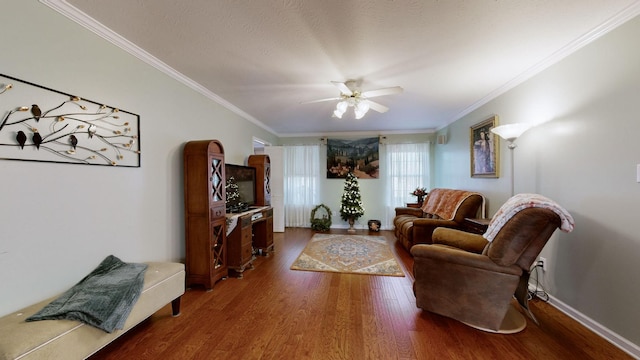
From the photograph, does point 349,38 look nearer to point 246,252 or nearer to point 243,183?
point 243,183

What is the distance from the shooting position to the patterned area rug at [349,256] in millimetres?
3279

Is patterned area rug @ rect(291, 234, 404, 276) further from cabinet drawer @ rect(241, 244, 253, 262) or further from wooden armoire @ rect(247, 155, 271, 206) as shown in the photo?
wooden armoire @ rect(247, 155, 271, 206)

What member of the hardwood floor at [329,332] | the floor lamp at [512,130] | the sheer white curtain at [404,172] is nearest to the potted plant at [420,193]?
the sheer white curtain at [404,172]

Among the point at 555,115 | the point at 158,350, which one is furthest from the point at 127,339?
the point at 555,115

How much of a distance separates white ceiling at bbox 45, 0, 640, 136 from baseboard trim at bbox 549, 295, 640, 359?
234 cm

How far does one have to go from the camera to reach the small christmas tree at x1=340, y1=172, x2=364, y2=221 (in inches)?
219

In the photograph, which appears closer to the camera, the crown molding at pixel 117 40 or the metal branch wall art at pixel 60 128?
the metal branch wall art at pixel 60 128

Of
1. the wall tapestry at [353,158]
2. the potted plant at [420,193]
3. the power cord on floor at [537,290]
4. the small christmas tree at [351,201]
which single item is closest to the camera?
the power cord on floor at [537,290]

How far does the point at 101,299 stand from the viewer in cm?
154

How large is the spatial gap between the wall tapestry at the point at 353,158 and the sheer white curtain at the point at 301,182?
0.37 metres

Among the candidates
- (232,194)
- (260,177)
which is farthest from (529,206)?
(260,177)

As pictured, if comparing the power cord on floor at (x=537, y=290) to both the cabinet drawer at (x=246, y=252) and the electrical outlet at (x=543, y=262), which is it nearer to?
the electrical outlet at (x=543, y=262)

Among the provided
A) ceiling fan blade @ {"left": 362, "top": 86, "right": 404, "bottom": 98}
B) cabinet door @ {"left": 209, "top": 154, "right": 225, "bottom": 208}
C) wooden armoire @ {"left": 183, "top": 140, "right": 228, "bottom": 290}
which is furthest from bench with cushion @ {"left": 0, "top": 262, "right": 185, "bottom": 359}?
ceiling fan blade @ {"left": 362, "top": 86, "right": 404, "bottom": 98}

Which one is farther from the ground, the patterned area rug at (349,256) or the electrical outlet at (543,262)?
the electrical outlet at (543,262)
